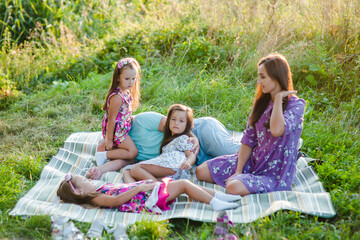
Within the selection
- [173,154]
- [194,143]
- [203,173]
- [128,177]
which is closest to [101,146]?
[128,177]

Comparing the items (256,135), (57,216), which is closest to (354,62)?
(256,135)

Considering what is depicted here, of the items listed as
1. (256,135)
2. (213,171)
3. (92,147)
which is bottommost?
(92,147)

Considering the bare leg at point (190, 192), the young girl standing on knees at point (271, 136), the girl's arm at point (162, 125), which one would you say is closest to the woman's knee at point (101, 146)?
the girl's arm at point (162, 125)

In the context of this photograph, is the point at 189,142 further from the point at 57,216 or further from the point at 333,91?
the point at 333,91

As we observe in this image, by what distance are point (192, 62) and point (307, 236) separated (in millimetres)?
4126

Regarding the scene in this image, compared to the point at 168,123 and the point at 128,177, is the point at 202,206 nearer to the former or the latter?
the point at 128,177

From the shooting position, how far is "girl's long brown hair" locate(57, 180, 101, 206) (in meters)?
3.57

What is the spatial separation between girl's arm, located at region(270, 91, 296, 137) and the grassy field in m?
0.66

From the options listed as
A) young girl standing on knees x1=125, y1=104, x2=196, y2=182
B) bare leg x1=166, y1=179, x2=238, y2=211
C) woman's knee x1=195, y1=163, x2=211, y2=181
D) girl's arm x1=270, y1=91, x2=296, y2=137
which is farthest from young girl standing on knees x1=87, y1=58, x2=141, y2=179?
girl's arm x1=270, y1=91, x2=296, y2=137

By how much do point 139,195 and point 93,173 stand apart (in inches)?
34.5

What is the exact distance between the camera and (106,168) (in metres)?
4.36

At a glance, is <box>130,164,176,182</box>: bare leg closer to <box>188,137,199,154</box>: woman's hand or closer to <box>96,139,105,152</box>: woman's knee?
<box>188,137,199,154</box>: woman's hand

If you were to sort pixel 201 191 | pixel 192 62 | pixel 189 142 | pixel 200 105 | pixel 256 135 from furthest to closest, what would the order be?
pixel 192 62
pixel 200 105
pixel 189 142
pixel 256 135
pixel 201 191

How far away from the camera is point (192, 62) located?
6664 millimetres
